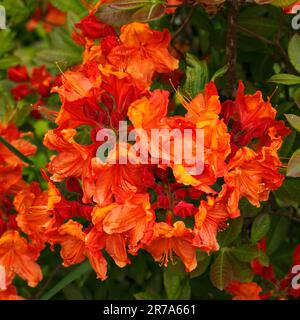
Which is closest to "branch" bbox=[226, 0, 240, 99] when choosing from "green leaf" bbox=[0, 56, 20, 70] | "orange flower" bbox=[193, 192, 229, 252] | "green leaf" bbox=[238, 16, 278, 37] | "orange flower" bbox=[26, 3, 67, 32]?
"green leaf" bbox=[238, 16, 278, 37]

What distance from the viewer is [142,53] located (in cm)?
178

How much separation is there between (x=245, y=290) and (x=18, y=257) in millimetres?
649

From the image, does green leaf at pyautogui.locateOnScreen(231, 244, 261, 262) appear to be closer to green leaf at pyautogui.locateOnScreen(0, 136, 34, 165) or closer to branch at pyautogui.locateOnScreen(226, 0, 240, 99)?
branch at pyautogui.locateOnScreen(226, 0, 240, 99)

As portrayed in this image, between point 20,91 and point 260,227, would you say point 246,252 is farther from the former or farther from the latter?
point 20,91

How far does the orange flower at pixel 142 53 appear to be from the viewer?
5.65 ft

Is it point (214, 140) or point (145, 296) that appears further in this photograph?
point (145, 296)

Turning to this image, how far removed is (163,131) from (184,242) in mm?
279

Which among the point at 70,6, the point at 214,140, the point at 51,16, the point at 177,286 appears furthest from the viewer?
the point at 51,16

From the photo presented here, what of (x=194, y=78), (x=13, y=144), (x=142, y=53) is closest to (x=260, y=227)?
(x=194, y=78)

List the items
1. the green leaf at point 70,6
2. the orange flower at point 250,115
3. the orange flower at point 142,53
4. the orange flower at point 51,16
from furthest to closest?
the orange flower at point 51,16 → the green leaf at point 70,6 → the orange flower at point 142,53 → the orange flower at point 250,115

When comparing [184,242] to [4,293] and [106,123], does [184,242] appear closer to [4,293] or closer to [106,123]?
[106,123]

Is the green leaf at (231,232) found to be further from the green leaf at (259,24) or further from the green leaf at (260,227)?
the green leaf at (259,24)

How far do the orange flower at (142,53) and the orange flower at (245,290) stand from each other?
2.15ft

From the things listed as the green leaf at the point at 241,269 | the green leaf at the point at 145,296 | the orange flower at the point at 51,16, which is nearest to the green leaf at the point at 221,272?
the green leaf at the point at 241,269
